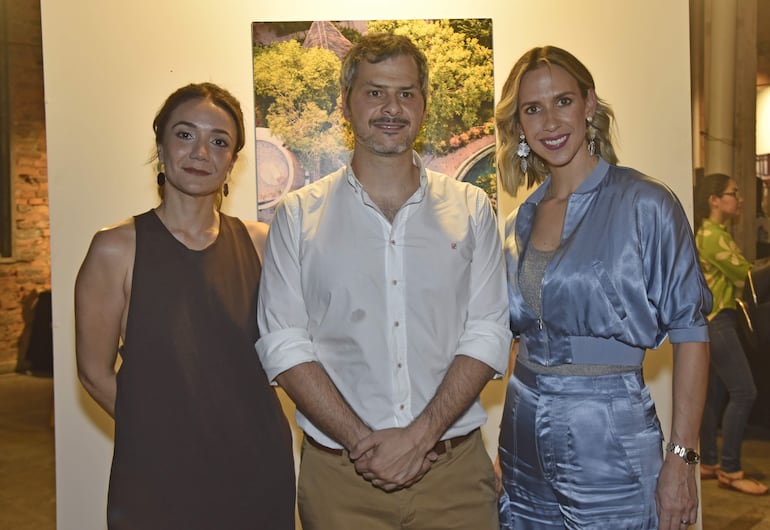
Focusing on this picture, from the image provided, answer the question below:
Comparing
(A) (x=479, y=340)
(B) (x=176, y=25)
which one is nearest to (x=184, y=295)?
(A) (x=479, y=340)

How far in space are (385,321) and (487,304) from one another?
1.03ft

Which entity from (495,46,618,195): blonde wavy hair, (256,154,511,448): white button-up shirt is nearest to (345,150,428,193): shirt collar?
(256,154,511,448): white button-up shirt

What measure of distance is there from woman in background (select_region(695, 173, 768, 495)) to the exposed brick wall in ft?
27.6

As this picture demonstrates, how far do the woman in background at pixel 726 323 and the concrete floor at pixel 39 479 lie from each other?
200mm

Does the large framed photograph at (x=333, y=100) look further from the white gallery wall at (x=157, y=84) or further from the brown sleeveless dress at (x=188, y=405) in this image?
the brown sleeveless dress at (x=188, y=405)

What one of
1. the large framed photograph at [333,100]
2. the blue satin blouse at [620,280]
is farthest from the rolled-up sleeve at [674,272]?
the large framed photograph at [333,100]

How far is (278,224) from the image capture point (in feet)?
7.55

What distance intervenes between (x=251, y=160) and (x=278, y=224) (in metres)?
1.40

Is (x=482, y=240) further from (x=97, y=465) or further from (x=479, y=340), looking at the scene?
(x=97, y=465)

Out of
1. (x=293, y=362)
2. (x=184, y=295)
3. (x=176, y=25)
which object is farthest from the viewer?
(x=176, y=25)

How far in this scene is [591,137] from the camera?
237 centimetres

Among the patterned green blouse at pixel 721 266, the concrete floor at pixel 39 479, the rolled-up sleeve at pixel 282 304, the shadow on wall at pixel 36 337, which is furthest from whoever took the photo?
the shadow on wall at pixel 36 337

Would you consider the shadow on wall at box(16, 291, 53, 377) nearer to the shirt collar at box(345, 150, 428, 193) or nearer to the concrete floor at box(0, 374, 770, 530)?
the concrete floor at box(0, 374, 770, 530)

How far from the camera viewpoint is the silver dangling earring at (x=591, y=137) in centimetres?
236
